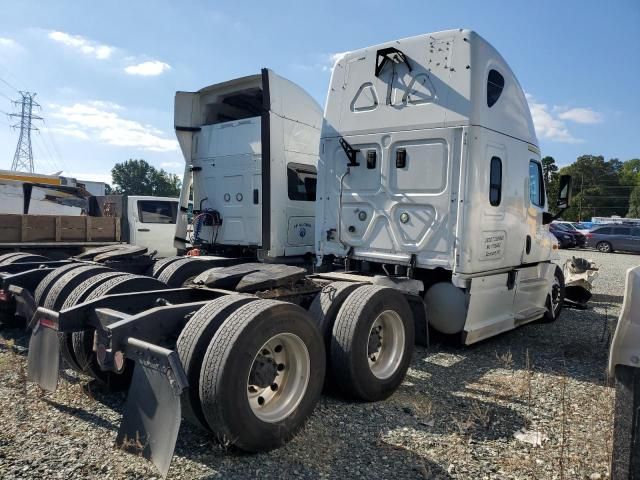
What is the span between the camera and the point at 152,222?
11.2m

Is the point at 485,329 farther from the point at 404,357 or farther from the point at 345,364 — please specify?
the point at 345,364

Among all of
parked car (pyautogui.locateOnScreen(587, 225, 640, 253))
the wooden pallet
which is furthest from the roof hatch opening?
parked car (pyautogui.locateOnScreen(587, 225, 640, 253))

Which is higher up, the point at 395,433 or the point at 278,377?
the point at 278,377

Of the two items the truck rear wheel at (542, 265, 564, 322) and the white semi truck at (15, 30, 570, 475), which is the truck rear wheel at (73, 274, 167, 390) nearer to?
the white semi truck at (15, 30, 570, 475)

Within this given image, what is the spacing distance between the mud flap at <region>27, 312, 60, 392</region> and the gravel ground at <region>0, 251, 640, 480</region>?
0.31 meters

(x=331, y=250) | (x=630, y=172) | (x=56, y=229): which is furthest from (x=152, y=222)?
(x=630, y=172)

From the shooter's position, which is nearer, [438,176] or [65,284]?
[65,284]

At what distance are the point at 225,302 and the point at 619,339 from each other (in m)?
2.38

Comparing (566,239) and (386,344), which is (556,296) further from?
(566,239)

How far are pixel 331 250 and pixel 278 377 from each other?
10.6ft

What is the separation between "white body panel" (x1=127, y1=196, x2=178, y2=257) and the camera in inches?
431

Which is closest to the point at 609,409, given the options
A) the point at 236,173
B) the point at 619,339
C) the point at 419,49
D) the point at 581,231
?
the point at 619,339

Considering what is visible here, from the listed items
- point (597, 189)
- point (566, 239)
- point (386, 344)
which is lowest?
point (386, 344)

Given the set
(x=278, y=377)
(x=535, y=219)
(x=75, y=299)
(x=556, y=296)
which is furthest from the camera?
(x=556, y=296)
